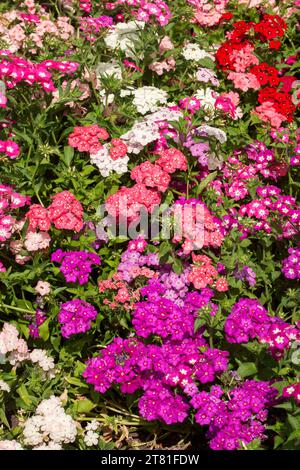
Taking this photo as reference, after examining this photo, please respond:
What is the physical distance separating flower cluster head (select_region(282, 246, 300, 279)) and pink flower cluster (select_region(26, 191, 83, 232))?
151 centimetres

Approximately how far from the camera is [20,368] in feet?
15.7

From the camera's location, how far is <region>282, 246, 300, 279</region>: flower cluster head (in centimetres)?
469

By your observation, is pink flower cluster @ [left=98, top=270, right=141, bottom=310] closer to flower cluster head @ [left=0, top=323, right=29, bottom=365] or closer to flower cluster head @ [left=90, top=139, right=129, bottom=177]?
flower cluster head @ [left=0, top=323, right=29, bottom=365]

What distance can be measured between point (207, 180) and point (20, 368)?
79.1 inches

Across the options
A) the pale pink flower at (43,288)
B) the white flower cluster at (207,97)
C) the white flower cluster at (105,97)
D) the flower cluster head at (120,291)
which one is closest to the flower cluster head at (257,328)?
the flower cluster head at (120,291)

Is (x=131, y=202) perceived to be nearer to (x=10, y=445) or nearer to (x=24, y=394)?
(x=24, y=394)

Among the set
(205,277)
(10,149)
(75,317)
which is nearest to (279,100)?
(205,277)

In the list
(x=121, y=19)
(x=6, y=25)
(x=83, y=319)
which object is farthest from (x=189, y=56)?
(x=83, y=319)

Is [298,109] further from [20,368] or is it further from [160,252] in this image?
[20,368]

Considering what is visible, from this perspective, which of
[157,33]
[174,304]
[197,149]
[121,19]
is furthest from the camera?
[121,19]

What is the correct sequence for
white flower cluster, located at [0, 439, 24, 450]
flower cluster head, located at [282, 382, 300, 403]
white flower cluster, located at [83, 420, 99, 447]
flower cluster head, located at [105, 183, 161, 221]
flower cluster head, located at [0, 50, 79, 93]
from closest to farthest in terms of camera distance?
flower cluster head, located at [282, 382, 300, 403], white flower cluster, located at [0, 439, 24, 450], white flower cluster, located at [83, 420, 99, 447], flower cluster head, located at [105, 183, 161, 221], flower cluster head, located at [0, 50, 79, 93]

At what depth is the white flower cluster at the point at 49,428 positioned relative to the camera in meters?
4.03

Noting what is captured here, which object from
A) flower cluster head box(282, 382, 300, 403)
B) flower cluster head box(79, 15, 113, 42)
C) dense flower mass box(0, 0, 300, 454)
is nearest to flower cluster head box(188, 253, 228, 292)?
dense flower mass box(0, 0, 300, 454)

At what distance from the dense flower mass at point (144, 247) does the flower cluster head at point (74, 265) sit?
0.04 feet
